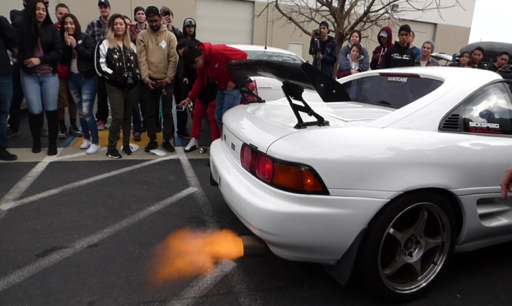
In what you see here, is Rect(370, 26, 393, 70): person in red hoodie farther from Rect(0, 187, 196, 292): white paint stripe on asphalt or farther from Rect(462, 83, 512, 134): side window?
Rect(0, 187, 196, 292): white paint stripe on asphalt

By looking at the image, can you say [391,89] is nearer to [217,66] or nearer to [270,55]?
[217,66]

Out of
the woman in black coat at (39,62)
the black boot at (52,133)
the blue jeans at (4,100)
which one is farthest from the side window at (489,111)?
the blue jeans at (4,100)

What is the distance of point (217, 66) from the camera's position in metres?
4.41

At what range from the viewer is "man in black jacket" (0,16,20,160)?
4.63 meters

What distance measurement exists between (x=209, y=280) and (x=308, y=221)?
904mm

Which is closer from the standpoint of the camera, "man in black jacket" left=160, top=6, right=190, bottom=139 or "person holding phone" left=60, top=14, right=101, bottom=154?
"person holding phone" left=60, top=14, right=101, bottom=154

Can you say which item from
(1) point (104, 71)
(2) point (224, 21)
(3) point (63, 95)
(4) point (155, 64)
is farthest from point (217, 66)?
(2) point (224, 21)

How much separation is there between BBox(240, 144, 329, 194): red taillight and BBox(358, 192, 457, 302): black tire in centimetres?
42

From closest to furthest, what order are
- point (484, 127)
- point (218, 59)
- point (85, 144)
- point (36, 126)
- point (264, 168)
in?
point (264, 168)
point (484, 127)
point (218, 59)
point (36, 126)
point (85, 144)

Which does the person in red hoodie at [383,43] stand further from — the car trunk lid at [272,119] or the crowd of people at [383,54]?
the car trunk lid at [272,119]

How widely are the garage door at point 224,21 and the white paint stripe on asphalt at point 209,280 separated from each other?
41.8 ft

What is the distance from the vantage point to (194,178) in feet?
14.8

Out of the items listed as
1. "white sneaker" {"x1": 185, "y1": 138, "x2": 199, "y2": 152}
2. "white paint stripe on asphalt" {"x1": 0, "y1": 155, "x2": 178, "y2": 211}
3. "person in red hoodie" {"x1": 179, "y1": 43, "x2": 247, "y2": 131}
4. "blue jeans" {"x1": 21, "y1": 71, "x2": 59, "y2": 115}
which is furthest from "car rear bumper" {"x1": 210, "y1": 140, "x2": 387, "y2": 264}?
"blue jeans" {"x1": 21, "y1": 71, "x2": 59, "y2": 115}

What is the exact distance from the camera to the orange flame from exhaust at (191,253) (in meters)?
2.56
